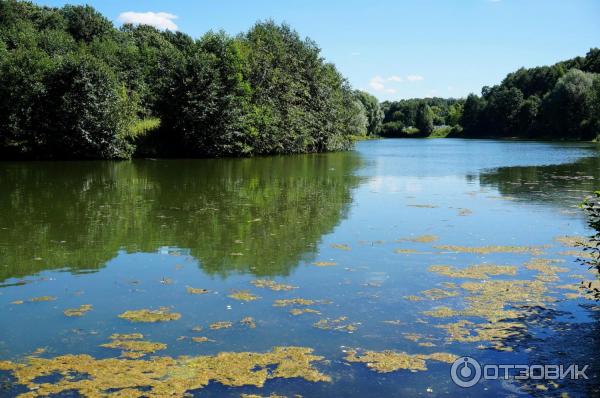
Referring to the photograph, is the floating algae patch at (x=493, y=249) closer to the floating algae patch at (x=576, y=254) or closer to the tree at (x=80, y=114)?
the floating algae patch at (x=576, y=254)

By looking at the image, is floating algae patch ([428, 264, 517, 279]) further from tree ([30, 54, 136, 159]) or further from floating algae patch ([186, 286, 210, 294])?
tree ([30, 54, 136, 159])

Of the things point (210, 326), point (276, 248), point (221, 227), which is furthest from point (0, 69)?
point (210, 326)

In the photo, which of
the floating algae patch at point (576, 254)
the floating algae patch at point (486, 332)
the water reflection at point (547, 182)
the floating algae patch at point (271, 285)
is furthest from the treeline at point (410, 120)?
the floating algae patch at point (486, 332)

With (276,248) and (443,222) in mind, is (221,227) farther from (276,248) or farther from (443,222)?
(443,222)

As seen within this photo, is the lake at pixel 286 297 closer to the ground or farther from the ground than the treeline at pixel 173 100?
closer to the ground

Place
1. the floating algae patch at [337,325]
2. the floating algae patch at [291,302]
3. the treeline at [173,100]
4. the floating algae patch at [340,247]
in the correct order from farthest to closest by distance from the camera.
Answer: the treeline at [173,100], the floating algae patch at [340,247], the floating algae patch at [291,302], the floating algae patch at [337,325]

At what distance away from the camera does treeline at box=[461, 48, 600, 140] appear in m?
96.0

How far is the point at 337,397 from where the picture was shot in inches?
219

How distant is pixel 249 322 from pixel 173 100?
1550 inches

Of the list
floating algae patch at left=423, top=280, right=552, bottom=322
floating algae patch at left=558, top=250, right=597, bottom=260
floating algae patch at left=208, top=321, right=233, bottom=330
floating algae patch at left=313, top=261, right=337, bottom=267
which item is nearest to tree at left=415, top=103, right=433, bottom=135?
floating algae patch at left=558, top=250, right=597, bottom=260

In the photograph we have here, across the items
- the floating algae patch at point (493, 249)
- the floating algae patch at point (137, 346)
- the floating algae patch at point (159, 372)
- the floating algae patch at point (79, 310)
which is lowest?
the floating algae patch at point (159, 372)

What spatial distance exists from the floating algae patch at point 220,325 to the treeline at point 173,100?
119ft

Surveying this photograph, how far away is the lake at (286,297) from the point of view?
608 cm

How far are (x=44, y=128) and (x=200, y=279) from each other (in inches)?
1432
